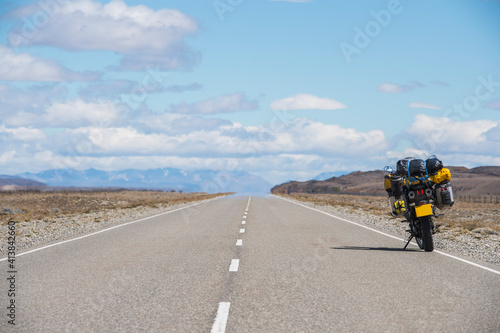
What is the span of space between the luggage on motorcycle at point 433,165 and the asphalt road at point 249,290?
186 cm

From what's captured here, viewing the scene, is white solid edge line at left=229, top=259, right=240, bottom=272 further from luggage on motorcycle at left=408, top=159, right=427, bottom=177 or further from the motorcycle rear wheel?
luggage on motorcycle at left=408, top=159, right=427, bottom=177

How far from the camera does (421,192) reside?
436 inches

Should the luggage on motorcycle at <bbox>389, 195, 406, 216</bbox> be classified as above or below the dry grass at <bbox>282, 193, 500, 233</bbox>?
above

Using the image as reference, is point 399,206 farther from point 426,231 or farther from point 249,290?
point 249,290

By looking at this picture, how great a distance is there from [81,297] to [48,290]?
2.55 feet

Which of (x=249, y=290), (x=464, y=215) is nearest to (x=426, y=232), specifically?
(x=249, y=290)

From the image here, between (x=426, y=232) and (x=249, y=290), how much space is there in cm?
567

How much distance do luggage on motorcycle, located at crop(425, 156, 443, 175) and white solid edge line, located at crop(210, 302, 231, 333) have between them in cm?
652

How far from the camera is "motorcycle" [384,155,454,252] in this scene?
1085 centimetres

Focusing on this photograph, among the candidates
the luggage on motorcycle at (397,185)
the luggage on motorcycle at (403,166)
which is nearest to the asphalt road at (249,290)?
the luggage on motorcycle at (397,185)

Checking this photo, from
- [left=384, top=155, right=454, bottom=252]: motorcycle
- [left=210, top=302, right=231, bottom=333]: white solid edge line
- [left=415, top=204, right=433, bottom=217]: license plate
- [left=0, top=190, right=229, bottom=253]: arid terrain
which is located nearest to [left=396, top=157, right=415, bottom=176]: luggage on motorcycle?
[left=384, top=155, right=454, bottom=252]: motorcycle

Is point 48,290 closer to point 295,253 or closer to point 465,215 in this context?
point 295,253

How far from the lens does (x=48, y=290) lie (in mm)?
7062

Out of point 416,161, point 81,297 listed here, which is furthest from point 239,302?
point 416,161
